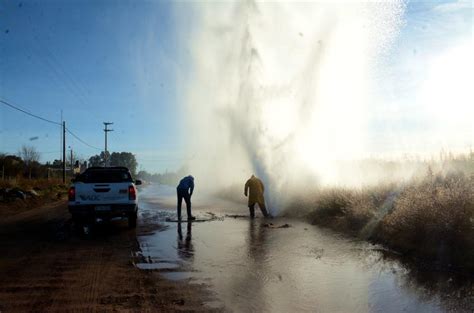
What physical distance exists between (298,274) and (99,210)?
295 inches

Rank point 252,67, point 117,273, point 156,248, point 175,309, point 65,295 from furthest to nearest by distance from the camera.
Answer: point 252,67
point 156,248
point 117,273
point 65,295
point 175,309

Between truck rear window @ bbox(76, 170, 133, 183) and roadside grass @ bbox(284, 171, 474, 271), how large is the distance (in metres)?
6.64

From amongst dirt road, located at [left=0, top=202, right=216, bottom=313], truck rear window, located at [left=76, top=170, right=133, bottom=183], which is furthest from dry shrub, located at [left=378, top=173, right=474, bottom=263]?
truck rear window, located at [left=76, top=170, right=133, bottom=183]

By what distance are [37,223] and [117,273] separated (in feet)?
29.3

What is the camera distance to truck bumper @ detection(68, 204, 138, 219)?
12961 millimetres

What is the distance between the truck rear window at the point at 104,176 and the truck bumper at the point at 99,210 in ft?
4.41

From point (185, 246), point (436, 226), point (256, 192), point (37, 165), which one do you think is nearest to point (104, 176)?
point (256, 192)

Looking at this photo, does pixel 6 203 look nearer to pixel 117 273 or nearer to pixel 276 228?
pixel 276 228

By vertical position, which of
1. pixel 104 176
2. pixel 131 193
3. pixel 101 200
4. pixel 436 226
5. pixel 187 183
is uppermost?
pixel 104 176

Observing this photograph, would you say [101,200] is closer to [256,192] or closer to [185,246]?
[185,246]

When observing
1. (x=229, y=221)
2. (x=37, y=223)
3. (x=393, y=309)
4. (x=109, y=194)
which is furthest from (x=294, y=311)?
(x=37, y=223)

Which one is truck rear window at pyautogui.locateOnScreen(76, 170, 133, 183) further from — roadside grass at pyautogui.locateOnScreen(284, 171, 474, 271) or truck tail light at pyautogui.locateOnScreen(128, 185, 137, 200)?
roadside grass at pyautogui.locateOnScreen(284, 171, 474, 271)

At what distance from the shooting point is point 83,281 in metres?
6.74

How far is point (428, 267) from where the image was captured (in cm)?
799
